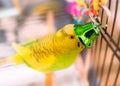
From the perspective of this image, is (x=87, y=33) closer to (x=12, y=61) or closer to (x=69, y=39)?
(x=69, y=39)

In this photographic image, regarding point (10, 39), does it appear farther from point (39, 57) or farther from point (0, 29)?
point (39, 57)

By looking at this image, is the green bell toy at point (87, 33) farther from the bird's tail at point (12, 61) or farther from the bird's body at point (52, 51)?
the bird's tail at point (12, 61)

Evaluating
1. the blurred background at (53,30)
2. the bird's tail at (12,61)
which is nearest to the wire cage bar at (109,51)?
the blurred background at (53,30)

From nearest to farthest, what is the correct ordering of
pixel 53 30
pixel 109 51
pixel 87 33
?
pixel 87 33 < pixel 109 51 < pixel 53 30

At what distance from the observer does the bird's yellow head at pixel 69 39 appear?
36 centimetres

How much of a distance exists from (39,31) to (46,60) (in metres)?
0.43

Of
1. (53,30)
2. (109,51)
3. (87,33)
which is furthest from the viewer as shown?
(53,30)

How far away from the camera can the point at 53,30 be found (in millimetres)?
705

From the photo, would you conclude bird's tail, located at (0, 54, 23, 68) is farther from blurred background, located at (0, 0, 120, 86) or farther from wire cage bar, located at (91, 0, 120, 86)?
wire cage bar, located at (91, 0, 120, 86)

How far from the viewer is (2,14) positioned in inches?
35.4

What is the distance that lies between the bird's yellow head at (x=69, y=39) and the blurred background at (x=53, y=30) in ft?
0.23

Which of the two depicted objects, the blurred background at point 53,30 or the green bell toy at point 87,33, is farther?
the blurred background at point 53,30

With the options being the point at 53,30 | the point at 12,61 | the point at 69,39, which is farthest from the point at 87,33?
the point at 53,30

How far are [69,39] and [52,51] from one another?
0.15 feet
